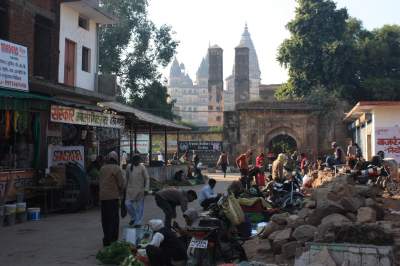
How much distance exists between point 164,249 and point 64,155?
845 centimetres

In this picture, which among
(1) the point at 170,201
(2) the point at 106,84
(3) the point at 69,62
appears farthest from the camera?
(2) the point at 106,84

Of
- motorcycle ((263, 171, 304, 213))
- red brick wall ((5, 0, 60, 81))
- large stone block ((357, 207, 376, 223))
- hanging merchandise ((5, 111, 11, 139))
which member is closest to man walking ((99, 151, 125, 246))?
large stone block ((357, 207, 376, 223))

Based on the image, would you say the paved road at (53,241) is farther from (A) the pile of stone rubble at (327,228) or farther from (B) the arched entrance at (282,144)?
(B) the arched entrance at (282,144)

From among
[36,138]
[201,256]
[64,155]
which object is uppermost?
[36,138]

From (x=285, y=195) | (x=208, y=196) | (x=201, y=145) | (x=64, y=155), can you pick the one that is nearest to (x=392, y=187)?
(x=285, y=195)

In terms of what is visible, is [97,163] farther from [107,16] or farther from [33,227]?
[107,16]

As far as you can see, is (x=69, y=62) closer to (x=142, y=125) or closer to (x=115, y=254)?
(x=142, y=125)

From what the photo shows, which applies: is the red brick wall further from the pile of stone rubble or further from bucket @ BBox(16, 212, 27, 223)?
the pile of stone rubble

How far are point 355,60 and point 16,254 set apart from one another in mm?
34844

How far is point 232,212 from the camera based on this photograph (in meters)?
8.86

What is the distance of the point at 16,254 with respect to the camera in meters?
8.80

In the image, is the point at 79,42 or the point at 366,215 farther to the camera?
the point at 79,42

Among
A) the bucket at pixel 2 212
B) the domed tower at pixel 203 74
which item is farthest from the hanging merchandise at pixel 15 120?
the domed tower at pixel 203 74

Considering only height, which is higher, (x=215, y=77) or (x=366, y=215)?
(x=215, y=77)
